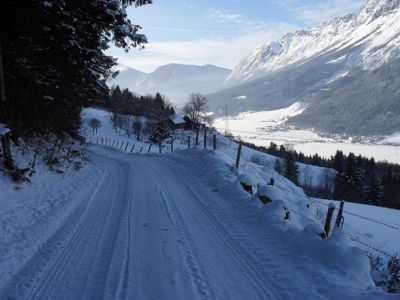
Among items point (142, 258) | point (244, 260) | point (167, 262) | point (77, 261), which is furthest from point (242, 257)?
point (77, 261)

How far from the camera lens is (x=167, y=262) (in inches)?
274

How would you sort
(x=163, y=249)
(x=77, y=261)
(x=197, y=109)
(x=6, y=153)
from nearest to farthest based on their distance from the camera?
(x=77, y=261), (x=163, y=249), (x=6, y=153), (x=197, y=109)

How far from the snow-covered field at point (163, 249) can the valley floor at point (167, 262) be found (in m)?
0.02

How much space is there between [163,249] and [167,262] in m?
0.68

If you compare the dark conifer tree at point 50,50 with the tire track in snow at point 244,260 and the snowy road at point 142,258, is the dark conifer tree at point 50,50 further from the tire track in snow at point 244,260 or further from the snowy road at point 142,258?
the tire track in snow at point 244,260

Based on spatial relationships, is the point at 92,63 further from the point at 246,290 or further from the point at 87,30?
the point at 246,290

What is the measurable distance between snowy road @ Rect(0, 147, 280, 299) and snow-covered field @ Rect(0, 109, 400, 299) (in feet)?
0.06

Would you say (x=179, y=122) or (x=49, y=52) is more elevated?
(x=49, y=52)

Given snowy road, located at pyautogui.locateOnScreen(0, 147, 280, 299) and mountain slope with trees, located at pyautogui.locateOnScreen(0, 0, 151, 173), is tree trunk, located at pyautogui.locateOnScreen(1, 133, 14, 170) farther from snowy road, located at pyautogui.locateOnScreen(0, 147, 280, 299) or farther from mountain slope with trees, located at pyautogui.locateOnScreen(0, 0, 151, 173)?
snowy road, located at pyautogui.locateOnScreen(0, 147, 280, 299)

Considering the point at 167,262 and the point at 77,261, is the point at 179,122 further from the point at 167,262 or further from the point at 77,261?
the point at 77,261

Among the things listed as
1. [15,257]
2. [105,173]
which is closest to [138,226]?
[15,257]

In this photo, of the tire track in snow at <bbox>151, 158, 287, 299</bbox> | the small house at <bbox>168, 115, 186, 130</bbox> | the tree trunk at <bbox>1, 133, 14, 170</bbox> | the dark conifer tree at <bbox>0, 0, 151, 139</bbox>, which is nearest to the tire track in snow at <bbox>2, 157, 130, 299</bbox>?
the tree trunk at <bbox>1, 133, 14, 170</bbox>

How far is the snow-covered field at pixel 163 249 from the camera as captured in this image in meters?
5.96

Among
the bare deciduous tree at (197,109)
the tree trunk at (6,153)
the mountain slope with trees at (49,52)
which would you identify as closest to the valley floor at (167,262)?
the tree trunk at (6,153)
